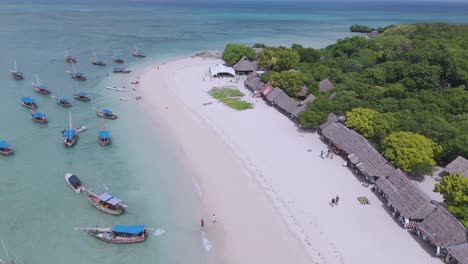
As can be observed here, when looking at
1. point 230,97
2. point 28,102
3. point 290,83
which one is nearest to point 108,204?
point 28,102

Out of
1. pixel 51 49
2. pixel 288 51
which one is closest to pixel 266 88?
pixel 288 51

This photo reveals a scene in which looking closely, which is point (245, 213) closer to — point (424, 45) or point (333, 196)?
point (333, 196)

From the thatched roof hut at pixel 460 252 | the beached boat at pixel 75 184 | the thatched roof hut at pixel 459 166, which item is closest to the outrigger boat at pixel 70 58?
the beached boat at pixel 75 184

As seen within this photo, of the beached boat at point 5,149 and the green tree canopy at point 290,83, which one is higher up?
the green tree canopy at point 290,83

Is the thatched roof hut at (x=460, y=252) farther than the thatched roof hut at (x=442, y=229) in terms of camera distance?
No

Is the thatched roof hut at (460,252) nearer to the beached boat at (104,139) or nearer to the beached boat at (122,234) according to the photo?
the beached boat at (122,234)
